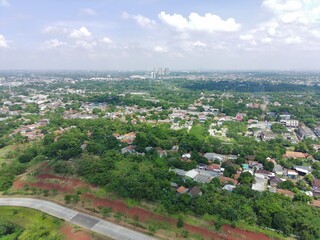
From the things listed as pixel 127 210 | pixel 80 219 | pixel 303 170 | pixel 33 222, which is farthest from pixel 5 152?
pixel 303 170

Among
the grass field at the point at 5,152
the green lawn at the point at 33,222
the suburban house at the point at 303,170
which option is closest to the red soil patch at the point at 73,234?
the green lawn at the point at 33,222

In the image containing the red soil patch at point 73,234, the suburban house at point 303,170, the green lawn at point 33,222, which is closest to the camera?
the green lawn at point 33,222

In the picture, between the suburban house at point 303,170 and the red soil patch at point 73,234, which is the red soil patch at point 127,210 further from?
the suburban house at point 303,170

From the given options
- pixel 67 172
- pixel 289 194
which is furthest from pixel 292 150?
pixel 67 172

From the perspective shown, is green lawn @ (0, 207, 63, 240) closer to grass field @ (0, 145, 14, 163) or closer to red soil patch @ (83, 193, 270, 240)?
red soil patch @ (83, 193, 270, 240)

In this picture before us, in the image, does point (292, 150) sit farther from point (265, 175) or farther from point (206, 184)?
point (206, 184)

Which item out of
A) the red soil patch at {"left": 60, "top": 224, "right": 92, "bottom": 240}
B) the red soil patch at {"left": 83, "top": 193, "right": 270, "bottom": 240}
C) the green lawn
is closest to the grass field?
the green lawn
